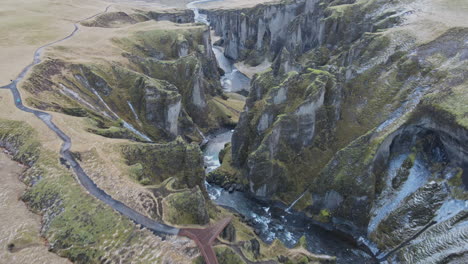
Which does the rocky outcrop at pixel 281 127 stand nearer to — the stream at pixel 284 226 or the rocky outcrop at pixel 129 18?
the stream at pixel 284 226

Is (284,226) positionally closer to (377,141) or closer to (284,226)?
(284,226)

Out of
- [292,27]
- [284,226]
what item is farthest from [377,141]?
[292,27]

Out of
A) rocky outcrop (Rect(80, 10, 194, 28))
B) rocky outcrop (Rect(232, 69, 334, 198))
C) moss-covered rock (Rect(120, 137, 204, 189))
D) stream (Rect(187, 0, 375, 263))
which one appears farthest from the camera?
rocky outcrop (Rect(80, 10, 194, 28))

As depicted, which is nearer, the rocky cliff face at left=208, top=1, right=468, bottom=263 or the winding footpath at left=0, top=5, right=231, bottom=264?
the winding footpath at left=0, top=5, right=231, bottom=264

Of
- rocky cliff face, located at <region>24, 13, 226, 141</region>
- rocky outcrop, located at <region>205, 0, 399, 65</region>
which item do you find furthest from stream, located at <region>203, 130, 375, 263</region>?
rocky outcrop, located at <region>205, 0, 399, 65</region>

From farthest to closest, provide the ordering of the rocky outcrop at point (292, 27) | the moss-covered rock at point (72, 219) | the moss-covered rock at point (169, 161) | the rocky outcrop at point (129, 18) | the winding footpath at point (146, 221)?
1. the rocky outcrop at point (129, 18)
2. the rocky outcrop at point (292, 27)
3. the moss-covered rock at point (169, 161)
4. the winding footpath at point (146, 221)
5. the moss-covered rock at point (72, 219)

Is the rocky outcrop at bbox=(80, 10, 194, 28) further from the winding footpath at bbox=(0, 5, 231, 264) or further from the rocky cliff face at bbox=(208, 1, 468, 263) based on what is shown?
the winding footpath at bbox=(0, 5, 231, 264)

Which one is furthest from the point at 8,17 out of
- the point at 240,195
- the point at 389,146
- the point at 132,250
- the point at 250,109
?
the point at 389,146

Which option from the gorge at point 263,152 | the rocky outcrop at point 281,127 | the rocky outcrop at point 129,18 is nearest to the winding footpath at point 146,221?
the gorge at point 263,152
